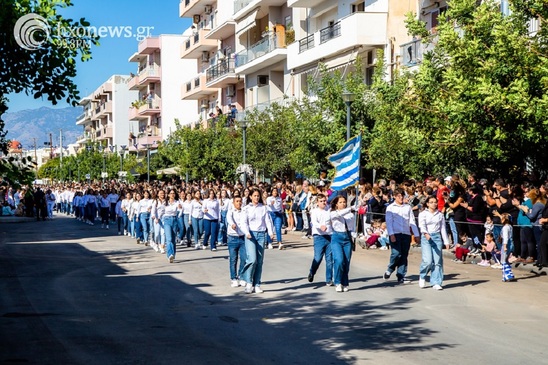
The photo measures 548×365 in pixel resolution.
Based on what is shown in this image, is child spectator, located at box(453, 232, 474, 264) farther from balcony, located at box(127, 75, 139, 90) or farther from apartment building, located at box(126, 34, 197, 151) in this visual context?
balcony, located at box(127, 75, 139, 90)

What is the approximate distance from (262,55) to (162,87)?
3338 cm

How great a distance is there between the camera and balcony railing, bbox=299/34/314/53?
40.6 m

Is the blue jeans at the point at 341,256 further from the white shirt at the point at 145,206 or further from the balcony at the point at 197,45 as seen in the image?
the balcony at the point at 197,45

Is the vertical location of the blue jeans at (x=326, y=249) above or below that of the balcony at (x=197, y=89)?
below

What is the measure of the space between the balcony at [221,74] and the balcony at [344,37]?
13.0 m

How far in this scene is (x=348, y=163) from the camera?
23.4 metres

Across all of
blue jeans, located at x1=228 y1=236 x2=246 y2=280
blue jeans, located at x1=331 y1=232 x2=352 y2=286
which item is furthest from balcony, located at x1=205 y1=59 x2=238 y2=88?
blue jeans, located at x1=331 y1=232 x2=352 y2=286

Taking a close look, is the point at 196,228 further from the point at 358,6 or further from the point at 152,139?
the point at 152,139

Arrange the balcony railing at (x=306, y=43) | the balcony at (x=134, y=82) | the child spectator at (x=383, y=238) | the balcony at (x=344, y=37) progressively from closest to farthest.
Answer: the child spectator at (x=383, y=238)
the balcony at (x=344, y=37)
the balcony railing at (x=306, y=43)
the balcony at (x=134, y=82)

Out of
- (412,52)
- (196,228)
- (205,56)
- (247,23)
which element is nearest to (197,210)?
(196,228)

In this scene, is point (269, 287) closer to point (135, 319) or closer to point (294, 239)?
point (135, 319)

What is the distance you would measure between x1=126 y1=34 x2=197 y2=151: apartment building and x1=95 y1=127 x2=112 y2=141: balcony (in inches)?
1029

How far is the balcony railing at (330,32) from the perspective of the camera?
37278mm

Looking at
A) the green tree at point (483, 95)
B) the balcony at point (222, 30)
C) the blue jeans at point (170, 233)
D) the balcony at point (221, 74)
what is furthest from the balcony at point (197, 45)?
the blue jeans at point (170, 233)
